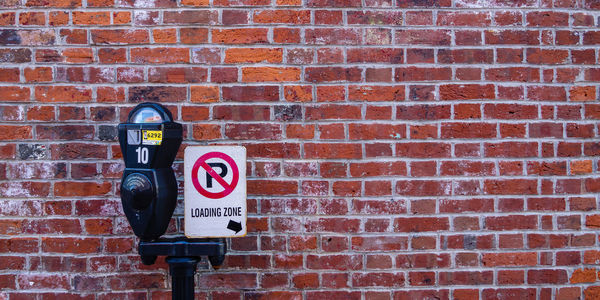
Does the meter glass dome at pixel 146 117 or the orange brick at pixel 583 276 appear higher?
the meter glass dome at pixel 146 117

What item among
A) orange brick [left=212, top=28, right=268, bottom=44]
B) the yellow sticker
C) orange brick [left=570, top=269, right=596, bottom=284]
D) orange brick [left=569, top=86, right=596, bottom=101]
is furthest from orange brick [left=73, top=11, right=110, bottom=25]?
orange brick [left=570, top=269, right=596, bottom=284]

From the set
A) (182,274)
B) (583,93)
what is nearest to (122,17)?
(182,274)

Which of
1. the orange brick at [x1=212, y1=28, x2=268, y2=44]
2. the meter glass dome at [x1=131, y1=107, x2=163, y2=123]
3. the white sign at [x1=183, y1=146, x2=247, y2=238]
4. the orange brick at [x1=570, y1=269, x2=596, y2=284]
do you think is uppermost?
the orange brick at [x1=212, y1=28, x2=268, y2=44]

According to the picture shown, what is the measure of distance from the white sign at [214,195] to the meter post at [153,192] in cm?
8

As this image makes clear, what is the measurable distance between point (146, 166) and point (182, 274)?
0.51 m

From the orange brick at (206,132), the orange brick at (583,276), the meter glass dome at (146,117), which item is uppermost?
the meter glass dome at (146,117)

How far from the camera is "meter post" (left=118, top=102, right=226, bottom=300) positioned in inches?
77.2

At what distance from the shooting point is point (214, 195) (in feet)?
6.55

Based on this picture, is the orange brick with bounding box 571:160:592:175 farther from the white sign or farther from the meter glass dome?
the meter glass dome

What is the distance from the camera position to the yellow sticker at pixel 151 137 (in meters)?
1.97

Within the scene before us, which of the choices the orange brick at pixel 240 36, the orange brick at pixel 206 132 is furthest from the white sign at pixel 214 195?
the orange brick at pixel 240 36

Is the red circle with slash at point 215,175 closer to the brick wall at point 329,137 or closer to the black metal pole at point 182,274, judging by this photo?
the black metal pole at point 182,274

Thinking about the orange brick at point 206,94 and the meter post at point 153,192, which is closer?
the meter post at point 153,192

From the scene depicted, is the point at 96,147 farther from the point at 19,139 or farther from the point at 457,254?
the point at 457,254
